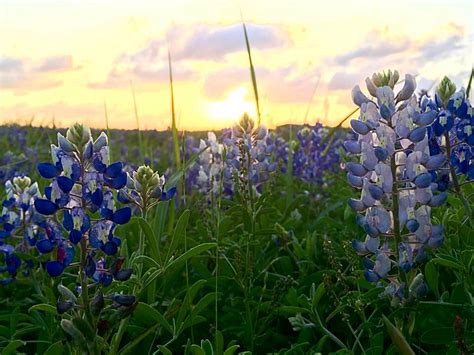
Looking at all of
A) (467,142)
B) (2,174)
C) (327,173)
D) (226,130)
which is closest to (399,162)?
(467,142)

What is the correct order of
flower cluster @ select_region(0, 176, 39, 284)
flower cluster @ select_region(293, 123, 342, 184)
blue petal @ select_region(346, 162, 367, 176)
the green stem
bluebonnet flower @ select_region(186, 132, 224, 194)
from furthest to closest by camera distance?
flower cluster @ select_region(293, 123, 342, 184) → bluebonnet flower @ select_region(186, 132, 224, 194) → flower cluster @ select_region(0, 176, 39, 284) → the green stem → blue petal @ select_region(346, 162, 367, 176)

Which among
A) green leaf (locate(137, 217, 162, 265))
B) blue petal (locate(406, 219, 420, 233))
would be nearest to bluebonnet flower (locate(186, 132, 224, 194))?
green leaf (locate(137, 217, 162, 265))

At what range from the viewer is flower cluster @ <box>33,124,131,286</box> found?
240 cm

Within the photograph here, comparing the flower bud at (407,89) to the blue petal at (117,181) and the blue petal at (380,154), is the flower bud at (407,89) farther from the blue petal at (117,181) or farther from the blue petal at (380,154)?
the blue petal at (117,181)

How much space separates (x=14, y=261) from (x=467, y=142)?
2.42m

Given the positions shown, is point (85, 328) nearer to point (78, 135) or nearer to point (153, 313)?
point (153, 313)

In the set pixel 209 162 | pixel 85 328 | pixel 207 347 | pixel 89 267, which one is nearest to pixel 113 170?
pixel 89 267

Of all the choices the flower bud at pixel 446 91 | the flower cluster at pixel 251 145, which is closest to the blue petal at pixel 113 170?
the flower bud at pixel 446 91

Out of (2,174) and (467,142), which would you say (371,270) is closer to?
(467,142)

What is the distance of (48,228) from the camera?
8.58 ft

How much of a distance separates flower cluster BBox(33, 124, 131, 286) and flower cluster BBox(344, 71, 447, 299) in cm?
83

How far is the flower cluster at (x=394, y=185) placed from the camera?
2596 mm

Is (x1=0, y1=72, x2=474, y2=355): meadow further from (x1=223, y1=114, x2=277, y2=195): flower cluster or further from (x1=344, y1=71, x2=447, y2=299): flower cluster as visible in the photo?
(x1=223, y1=114, x2=277, y2=195): flower cluster

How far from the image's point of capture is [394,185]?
8.54 feet
